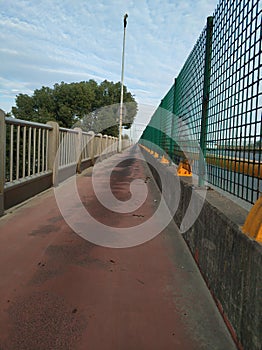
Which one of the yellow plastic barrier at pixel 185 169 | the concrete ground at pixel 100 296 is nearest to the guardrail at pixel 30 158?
the concrete ground at pixel 100 296

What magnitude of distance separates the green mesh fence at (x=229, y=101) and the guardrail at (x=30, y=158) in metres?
2.38

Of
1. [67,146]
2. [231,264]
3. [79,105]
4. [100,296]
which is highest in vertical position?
[79,105]

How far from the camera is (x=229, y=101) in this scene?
8.30 feet

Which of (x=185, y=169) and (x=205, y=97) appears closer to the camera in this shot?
(x=205, y=97)

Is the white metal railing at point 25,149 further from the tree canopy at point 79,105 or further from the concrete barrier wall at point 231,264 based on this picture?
the tree canopy at point 79,105

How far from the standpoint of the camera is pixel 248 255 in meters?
1.49

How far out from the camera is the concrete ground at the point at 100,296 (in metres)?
1.69

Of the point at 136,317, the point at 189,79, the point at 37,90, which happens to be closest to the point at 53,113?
the point at 37,90

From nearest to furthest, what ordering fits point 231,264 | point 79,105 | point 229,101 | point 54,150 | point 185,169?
point 231,264
point 229,101
point 185,169
point 54,150
point 79,105

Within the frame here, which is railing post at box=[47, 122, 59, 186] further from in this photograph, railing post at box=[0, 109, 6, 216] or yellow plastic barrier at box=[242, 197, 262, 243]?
yellow plastic barrier at box=[242, 197, 262, 243]

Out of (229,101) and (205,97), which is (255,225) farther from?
(205,97)

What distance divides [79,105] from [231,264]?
38.4 meters

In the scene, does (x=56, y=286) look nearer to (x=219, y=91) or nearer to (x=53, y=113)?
(x=219, y=91)

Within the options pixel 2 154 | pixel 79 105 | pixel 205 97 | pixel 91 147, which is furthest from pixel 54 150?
pixel 79 105
